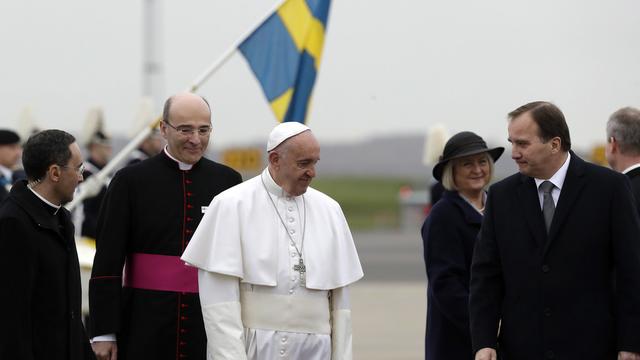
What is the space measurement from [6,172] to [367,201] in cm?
5052

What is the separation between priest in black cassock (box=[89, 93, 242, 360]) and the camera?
630 cm

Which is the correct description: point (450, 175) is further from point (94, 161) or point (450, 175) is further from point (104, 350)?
point (94, 161)

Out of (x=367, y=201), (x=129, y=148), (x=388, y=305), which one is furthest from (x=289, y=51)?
(x=367, y=201)

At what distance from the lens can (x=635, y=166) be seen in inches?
262

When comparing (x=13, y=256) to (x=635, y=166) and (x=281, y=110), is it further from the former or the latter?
(x=281, y=110)

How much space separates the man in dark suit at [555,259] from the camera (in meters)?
5.61

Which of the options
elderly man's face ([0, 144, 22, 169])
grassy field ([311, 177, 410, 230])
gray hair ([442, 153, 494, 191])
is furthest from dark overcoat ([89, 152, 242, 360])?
grassy field ([311, 177, 410, 230])

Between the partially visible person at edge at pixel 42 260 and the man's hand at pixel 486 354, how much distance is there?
5.54 ft

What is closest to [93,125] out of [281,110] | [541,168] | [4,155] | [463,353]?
[4,155]

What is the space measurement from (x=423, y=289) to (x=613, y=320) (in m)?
13.8

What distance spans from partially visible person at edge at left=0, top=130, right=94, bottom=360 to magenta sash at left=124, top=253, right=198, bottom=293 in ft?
1.97

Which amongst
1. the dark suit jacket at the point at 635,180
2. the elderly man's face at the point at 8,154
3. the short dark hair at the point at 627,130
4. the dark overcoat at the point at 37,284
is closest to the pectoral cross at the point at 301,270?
the dark overcoat at the point at 37,284

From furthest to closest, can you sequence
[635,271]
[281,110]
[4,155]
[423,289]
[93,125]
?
[423,289]
[93,125]
[4,155]
[281,110]
[635,271]

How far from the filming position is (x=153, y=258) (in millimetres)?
6406
